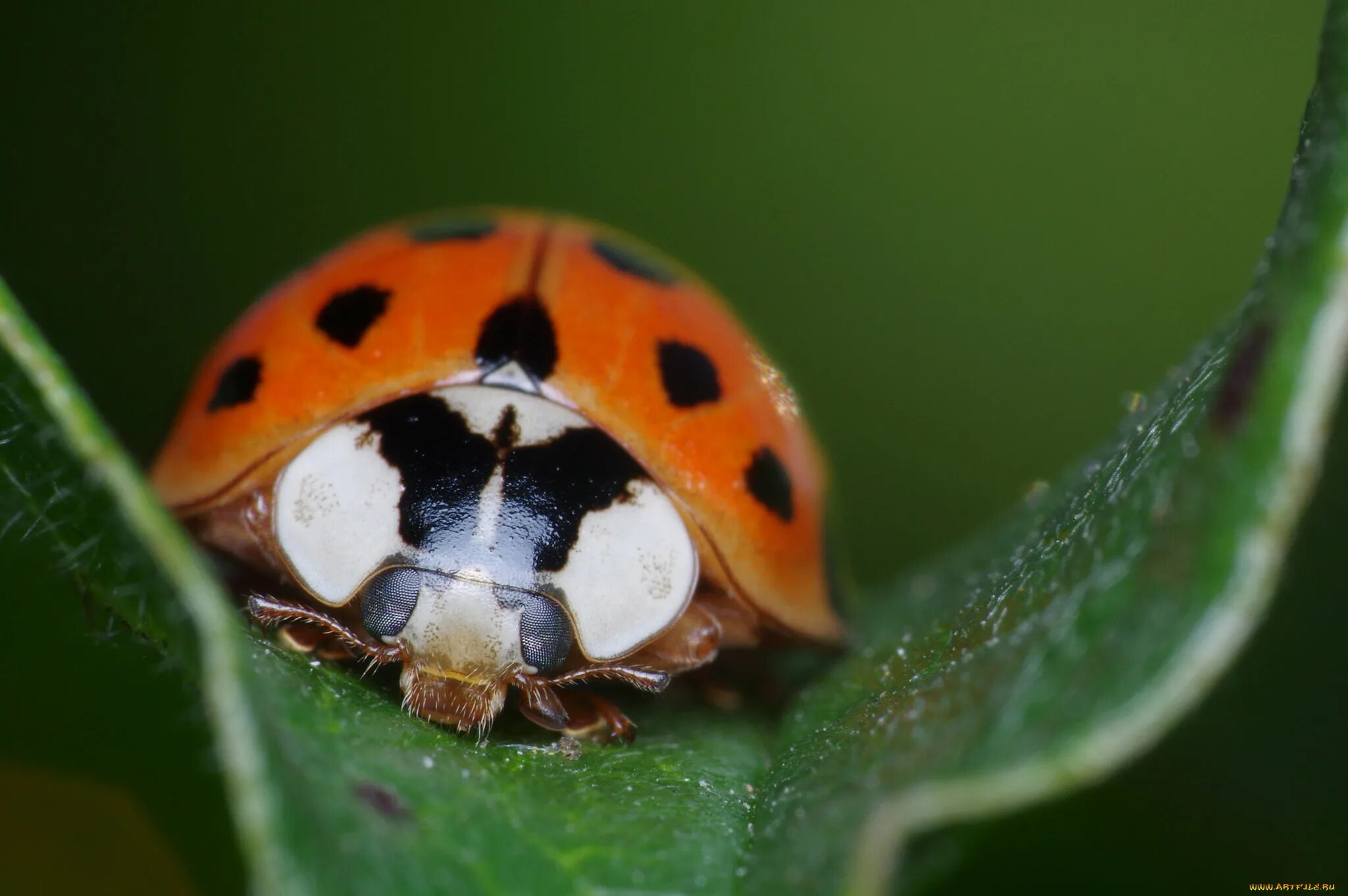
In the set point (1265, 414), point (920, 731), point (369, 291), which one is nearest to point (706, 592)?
point (369, 291)

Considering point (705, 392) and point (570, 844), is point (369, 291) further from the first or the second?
point (570, 844)

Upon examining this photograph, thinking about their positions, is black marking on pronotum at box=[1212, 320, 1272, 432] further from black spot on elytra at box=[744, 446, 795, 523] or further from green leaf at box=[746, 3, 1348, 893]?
black spot on elytra at box=[744, 446, 795, 523]

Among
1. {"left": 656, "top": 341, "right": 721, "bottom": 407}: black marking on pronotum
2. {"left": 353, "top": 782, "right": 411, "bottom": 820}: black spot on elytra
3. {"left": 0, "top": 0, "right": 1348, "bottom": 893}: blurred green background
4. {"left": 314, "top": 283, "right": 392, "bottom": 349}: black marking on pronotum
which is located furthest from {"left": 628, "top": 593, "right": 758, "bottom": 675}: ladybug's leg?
{"left": 0, "top": 0, "right": 1348, "bottom": 893}: blurred green background

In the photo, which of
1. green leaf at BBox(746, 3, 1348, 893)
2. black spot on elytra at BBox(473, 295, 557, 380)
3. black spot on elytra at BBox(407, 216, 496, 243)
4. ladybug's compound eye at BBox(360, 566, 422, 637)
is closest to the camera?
green leaf at BBox(746, 3, 1348, 893)

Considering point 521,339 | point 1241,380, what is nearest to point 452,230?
point 521,339

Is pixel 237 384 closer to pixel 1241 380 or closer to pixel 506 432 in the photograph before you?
pixel 506 432

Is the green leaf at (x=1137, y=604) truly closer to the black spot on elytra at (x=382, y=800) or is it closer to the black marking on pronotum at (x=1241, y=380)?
the black marking on pronotum at (x=1241, y=380)

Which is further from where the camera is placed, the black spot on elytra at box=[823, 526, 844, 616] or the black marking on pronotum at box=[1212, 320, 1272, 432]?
the black spot on elytra at box=[823, 526, 844, 616]
